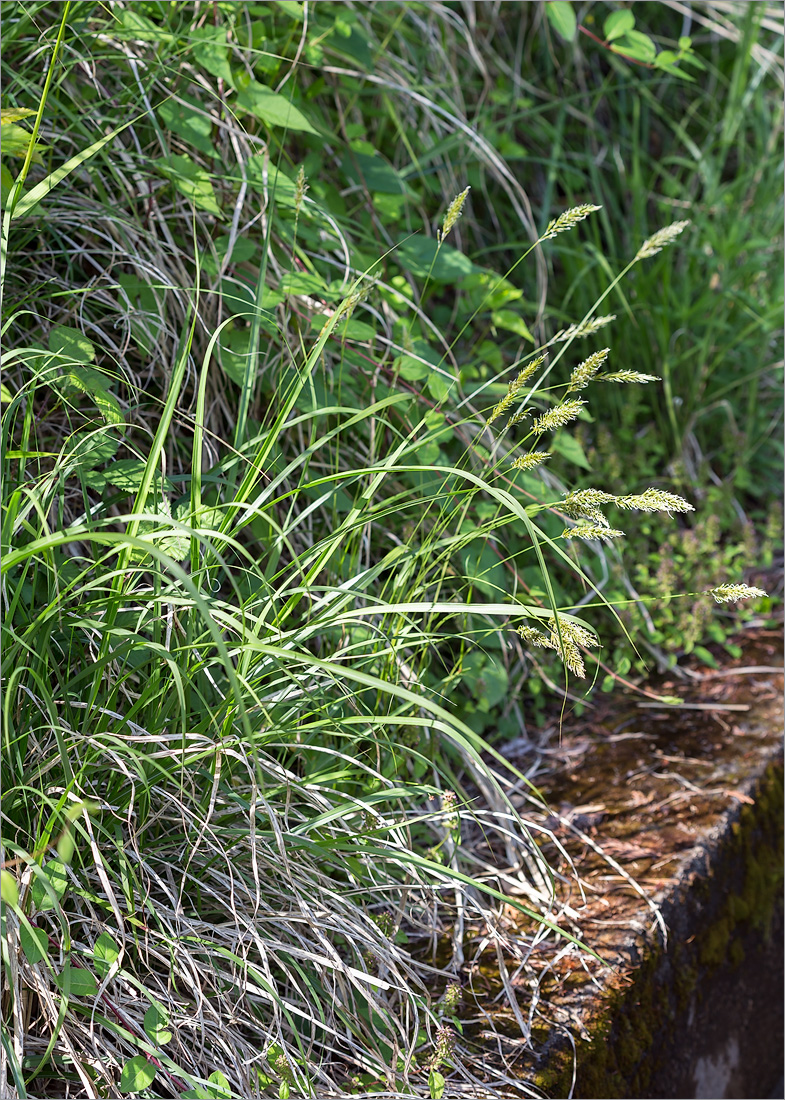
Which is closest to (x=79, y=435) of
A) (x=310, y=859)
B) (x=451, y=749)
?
(x=310, y=859)

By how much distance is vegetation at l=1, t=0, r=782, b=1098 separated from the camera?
99 cm

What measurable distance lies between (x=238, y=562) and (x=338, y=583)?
0.21m

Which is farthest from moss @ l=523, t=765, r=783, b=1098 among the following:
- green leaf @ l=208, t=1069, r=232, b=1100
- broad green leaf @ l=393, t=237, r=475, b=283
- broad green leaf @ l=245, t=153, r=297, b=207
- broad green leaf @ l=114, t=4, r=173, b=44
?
broad green leaf @ l=114, t=4, r=173, b=44

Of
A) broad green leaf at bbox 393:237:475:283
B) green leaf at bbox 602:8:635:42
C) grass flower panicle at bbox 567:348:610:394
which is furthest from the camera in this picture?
green leaf at bbox 602:8:635:42

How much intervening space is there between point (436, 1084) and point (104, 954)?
0.40 m

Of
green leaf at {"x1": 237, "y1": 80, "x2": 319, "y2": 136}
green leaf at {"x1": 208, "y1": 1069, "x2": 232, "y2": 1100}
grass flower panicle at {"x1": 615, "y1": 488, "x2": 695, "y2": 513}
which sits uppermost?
green leaf at {"x1": 237, "y1": 80, "x2": 319, "y2": 136}

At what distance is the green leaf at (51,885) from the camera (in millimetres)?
888

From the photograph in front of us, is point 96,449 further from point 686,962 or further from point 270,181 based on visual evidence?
point 686,962

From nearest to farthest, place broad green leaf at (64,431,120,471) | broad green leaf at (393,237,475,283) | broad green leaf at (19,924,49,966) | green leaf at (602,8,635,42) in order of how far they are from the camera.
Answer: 1. broad green leaf at (19,924,49,966)
2. broad green leaf at (64,431,120,471)
3. broad green leaf at (393,237,475,283)
4. green leaf at (602,8,635,42)

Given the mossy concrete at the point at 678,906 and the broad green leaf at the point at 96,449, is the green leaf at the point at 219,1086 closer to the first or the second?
the mossy concrete at the point at 678,906

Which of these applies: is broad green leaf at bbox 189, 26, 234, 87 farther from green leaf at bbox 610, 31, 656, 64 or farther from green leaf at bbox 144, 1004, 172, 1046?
green leaf at bbox 144, 1004, 172, 1046

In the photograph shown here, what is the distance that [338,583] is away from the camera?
1.29 m

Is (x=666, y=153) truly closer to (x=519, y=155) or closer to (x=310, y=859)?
(x=519, y=155)

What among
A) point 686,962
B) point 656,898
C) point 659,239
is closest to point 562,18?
point 659,239
